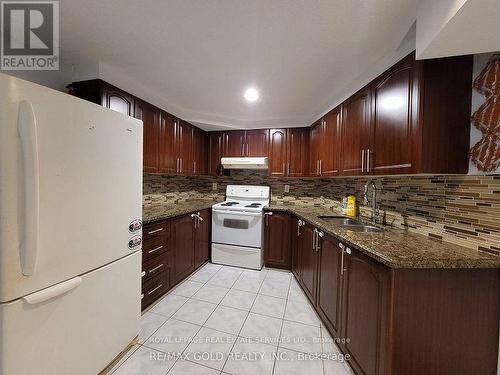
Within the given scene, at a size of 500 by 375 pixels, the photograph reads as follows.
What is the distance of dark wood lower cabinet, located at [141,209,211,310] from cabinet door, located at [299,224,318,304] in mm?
1422

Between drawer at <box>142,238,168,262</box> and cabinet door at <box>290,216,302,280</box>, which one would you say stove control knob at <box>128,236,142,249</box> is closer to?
drawer at <box>142,238,168,262</box>

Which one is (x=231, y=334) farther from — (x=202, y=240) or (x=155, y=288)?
(x=202, y=240)

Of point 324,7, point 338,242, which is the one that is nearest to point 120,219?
point 338,242

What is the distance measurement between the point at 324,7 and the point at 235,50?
65 cm

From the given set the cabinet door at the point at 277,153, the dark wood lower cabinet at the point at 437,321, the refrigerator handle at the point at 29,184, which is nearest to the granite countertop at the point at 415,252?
the dark wood lower cabinet at the point at 437,321

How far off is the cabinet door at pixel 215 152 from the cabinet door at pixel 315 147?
1502 mm

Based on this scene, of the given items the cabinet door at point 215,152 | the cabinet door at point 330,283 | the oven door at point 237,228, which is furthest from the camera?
the cabinet door at point 215,152

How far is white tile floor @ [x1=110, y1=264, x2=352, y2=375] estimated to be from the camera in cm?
139

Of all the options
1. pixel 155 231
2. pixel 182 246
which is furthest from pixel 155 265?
pixel 182 246

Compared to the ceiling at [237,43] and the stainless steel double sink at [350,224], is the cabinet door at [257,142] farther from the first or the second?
the stainless steel double sink at [350,224]

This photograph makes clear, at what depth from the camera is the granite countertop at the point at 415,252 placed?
3.26ft

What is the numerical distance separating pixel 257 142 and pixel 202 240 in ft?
5.84

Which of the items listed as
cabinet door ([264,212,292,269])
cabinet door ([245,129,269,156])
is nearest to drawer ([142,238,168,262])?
cabinet door ([264,212,292,269])

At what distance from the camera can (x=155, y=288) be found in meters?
2.03
